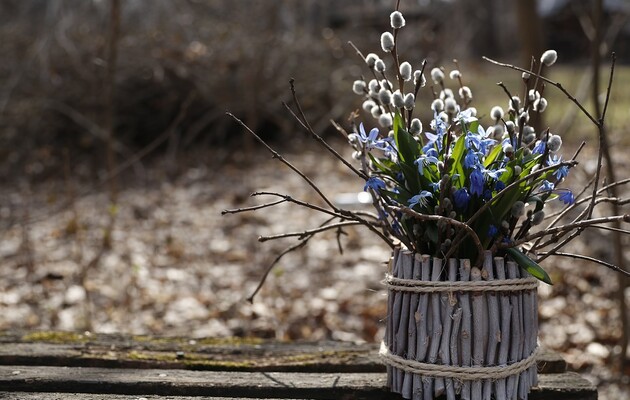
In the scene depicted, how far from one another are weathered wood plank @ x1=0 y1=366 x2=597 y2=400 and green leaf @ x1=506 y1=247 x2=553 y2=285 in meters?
0.39

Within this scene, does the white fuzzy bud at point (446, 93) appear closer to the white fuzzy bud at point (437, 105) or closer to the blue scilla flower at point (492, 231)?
the white fuzzy bud at point (437, 105)

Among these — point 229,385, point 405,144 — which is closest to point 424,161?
point 405,144

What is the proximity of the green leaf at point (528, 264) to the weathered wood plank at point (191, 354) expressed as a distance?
49cm

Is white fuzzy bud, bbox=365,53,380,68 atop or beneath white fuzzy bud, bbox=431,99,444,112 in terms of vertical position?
atop

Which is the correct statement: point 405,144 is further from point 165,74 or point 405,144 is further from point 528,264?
point 165,74

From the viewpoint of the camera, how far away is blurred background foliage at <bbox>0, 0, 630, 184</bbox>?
746 cm

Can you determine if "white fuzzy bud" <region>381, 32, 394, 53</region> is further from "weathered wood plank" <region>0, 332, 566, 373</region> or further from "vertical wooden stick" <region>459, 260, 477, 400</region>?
"weathered wood plank" <region>0, 332, 566, 373</region>

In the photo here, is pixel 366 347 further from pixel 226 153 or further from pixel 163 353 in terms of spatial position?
pixel 226 153

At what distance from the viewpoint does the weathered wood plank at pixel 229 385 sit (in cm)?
180

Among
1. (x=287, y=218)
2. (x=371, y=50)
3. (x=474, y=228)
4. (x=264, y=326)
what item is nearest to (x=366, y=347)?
(x=474, y=228)

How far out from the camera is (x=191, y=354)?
6.92 feet

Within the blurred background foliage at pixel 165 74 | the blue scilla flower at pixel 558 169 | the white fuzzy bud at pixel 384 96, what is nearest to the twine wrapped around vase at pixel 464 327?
the blue scilla flower at pixel 558 169

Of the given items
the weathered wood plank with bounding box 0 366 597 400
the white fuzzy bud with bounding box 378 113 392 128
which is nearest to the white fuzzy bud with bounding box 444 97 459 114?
the white fuzzy bud with bounding box 378 113 392 128

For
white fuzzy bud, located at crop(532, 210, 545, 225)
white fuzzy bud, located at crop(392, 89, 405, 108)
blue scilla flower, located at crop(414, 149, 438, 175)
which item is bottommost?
white fuzzy bud, located at crop(532, 210, 545, 225)
